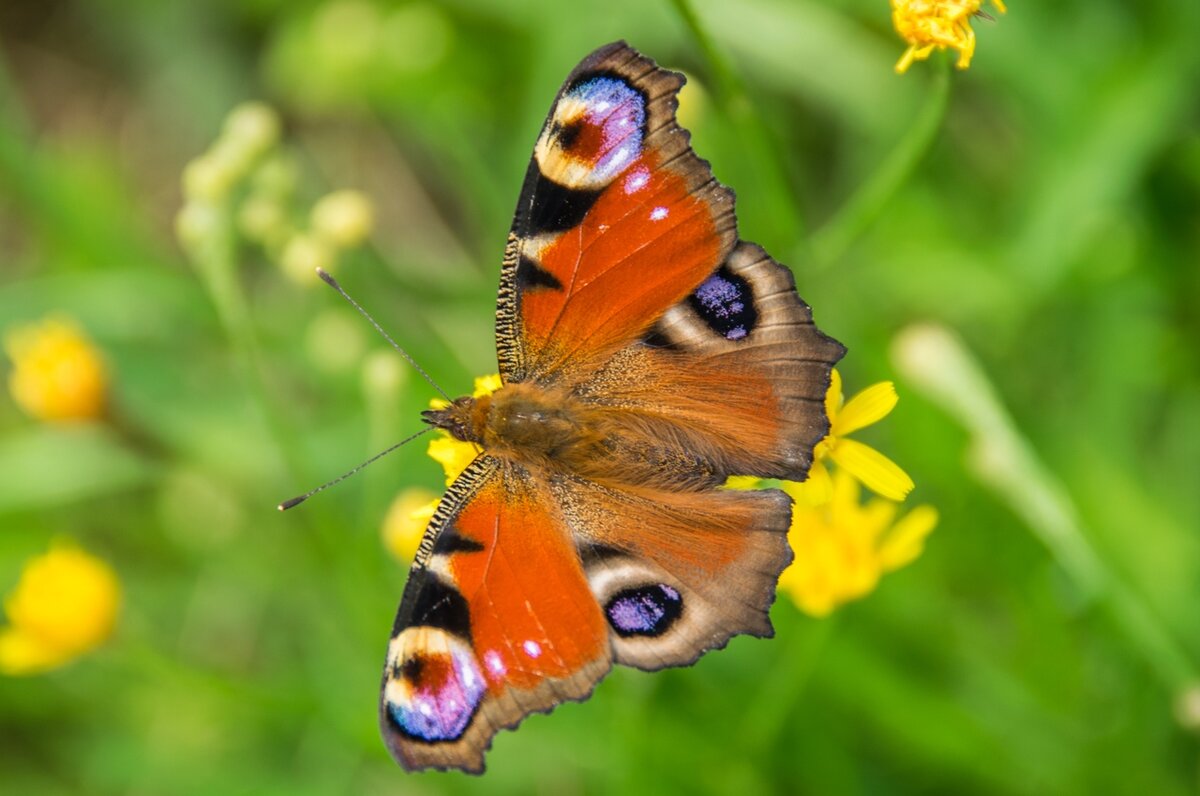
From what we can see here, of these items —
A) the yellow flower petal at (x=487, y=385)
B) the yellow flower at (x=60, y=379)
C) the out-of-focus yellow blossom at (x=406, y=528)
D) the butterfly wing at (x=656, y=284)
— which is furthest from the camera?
the yellow flower at (x=60, y=379)

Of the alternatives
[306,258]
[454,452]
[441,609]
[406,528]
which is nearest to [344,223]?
[306,258]

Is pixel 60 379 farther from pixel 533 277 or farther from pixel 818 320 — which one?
pixel 818 320

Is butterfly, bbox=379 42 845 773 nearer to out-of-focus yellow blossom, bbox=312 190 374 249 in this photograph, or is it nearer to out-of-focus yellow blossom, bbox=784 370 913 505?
out-of-focus yellow blossom, bbox=784 370 913 505

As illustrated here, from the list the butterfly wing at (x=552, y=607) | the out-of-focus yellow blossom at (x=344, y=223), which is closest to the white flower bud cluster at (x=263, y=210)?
the out-of-focus yellow blossom at (x=344, y=223)

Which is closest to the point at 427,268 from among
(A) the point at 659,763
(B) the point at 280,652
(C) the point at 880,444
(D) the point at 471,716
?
(B) the point at 280,652

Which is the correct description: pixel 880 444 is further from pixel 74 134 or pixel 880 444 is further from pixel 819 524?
pixel 74 134

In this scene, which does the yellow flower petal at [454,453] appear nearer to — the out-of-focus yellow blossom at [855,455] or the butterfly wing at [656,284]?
the butterfly wing at [656,284]
